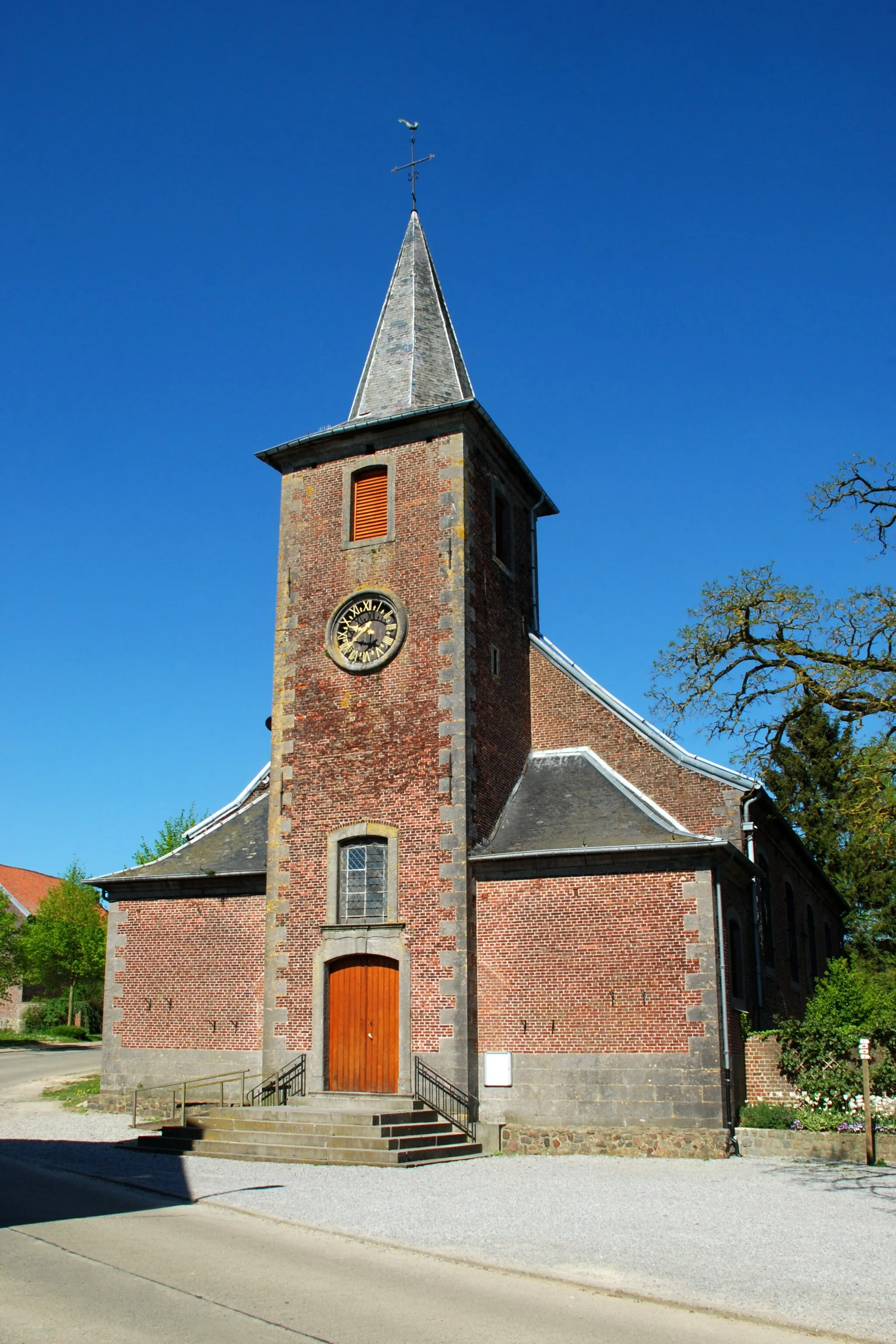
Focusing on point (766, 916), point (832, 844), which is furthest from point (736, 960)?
point (832, 844)

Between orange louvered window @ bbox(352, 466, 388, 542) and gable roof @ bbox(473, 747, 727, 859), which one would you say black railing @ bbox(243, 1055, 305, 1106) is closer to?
gable roof @ bbox(473, 747, 727, 859)

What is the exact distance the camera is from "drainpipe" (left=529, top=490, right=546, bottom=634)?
24.1 metres

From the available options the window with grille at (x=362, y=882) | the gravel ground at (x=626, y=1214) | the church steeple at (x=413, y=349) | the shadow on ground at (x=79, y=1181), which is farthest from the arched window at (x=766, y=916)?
the shadow on ground at (x=79, y=1181)

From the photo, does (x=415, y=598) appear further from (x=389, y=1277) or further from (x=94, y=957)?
(x=94, y=957)

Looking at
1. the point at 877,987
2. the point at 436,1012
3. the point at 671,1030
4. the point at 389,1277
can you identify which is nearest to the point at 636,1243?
the point at 389,1277

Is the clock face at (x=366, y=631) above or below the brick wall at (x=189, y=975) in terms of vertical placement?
above

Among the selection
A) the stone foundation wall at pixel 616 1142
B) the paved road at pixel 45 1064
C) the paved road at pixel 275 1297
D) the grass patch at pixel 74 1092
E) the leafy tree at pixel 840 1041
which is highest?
the leafy tree at pixel 840 1041

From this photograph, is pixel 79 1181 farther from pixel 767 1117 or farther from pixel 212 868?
pixel 767 1117

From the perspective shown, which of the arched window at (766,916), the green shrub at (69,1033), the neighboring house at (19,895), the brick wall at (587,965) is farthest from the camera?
the neighboring house at (19,895)

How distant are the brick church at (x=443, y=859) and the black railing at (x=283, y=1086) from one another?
0.51 ft

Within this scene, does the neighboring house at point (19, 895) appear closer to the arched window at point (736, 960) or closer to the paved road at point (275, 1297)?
the arched window at point (736, 960)

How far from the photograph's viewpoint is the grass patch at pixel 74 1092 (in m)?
23.1

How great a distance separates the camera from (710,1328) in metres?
7.23

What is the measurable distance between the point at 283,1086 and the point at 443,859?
4739mm
